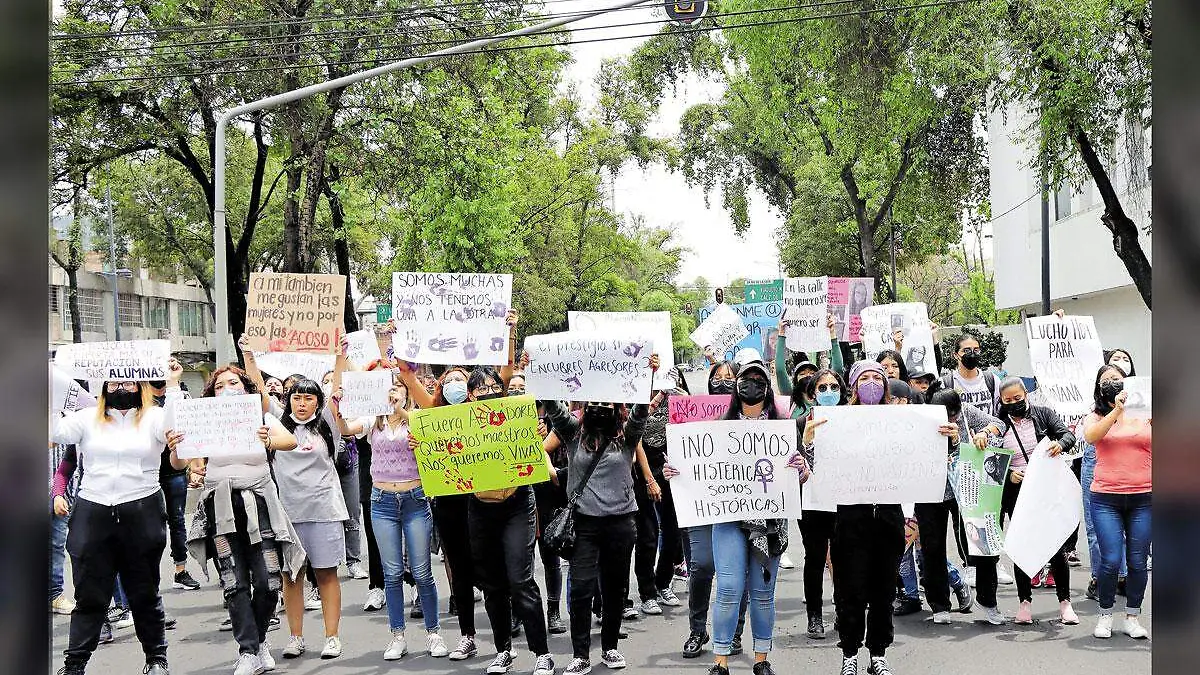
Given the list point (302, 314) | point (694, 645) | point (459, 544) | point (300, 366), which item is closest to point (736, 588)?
point (694, 645)

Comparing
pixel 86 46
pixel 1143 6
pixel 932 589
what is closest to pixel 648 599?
pixel 932 589

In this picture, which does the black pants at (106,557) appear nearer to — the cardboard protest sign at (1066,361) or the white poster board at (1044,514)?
the white poster board at (1044,514)

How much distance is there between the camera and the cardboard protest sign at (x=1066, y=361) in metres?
8.24

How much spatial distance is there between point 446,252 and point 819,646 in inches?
619

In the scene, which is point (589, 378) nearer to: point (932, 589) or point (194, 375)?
point (932, 589)

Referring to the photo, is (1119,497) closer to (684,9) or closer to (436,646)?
(436,646)

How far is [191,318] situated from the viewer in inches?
2707

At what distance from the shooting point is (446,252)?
2197 centimetres

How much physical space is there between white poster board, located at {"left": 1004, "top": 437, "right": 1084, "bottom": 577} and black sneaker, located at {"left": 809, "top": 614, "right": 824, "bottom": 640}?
140 cm

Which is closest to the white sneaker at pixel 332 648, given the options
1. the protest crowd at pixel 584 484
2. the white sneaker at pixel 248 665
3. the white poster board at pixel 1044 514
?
the protest crowd at pixel 584 484

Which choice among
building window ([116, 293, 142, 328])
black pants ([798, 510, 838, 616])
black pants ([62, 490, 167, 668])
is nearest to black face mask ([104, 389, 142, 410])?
black pants ([62, 490, 167, 668])

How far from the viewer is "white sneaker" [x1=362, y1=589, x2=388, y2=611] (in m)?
8.92

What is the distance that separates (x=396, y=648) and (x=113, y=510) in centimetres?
209

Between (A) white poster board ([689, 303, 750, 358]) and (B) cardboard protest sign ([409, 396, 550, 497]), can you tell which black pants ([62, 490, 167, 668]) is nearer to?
(B) cardboard protest sign ([409, 396, 550, 497])
